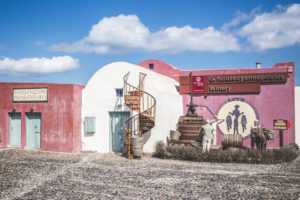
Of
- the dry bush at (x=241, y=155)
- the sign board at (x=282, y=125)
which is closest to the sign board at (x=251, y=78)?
the sign board at (x=282, y=125)

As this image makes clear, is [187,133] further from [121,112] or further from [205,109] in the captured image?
[121,112]

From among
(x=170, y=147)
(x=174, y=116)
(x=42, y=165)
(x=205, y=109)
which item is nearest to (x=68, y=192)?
(x=42, y=165)

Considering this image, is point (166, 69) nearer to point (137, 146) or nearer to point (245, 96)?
point (245, 96)

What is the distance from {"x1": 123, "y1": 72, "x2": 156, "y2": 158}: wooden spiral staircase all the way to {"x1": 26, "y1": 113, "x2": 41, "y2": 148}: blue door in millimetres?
5010

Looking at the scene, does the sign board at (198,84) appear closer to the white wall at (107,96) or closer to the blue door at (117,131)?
the white wall at (107,96)

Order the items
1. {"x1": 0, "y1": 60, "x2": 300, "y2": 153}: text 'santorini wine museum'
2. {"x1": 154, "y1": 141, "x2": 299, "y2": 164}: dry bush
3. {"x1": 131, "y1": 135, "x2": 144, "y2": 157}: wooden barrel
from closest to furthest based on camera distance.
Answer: {"x1": 154, "y1": 141, "x2": 299, "y2": 164}: dry bush < {"x1": 131, "y1": 135, "x2": 144, "y2": 157}: wooden barrel < {"x1": 0, "y1": 60, "x2": 300, "y2": 153}: text 'santorini wine museum'

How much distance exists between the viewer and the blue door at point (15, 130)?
53.8 ft

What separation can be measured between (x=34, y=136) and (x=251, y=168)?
11465mm

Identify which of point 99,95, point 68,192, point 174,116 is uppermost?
point 99,95

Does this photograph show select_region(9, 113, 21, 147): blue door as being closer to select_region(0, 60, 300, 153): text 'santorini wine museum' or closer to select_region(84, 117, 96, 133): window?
select_region(0, 60, 300, 153): text 'santorini wine museum'

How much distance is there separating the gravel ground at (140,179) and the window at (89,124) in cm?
260

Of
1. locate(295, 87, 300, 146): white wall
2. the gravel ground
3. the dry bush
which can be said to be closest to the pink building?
locate(295, 87, 300, 146): white wall

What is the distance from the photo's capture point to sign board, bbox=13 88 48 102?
16.1 metres

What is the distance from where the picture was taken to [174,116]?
15.9 meters
